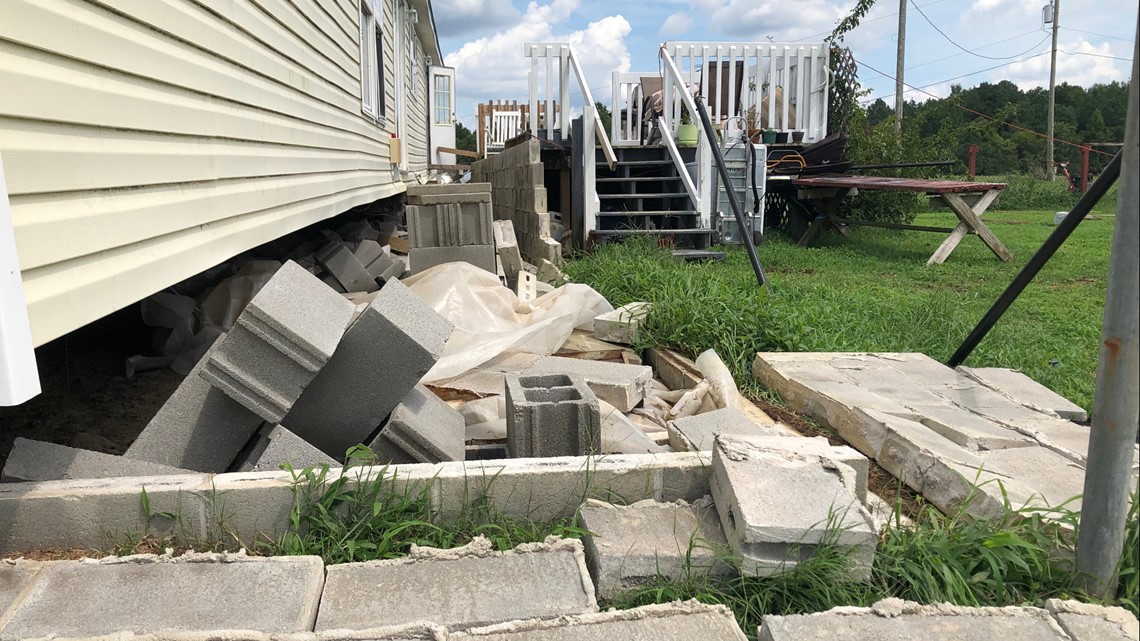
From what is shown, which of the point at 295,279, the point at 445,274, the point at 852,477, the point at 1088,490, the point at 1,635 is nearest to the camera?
the point at 1,635

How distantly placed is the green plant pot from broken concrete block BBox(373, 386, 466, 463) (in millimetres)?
7968

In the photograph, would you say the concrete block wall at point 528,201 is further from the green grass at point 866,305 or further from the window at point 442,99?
the window at point 442,99

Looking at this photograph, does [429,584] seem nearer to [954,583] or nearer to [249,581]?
[249,581]

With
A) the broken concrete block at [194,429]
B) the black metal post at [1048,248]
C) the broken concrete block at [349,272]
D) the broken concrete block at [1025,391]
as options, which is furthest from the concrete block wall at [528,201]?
the broken concrete block at [194,429]

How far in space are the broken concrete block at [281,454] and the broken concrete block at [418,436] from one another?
260 mm

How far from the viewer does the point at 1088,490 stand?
6.90ft

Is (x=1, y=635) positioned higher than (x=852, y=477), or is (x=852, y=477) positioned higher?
(x=852, y=477)

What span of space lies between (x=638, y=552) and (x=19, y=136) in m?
1.96

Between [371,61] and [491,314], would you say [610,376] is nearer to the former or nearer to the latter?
[491,314]

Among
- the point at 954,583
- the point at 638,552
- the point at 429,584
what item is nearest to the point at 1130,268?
the point at 954,583

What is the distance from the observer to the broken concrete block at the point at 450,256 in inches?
282

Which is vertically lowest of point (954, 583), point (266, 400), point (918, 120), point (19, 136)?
point (954, 583)

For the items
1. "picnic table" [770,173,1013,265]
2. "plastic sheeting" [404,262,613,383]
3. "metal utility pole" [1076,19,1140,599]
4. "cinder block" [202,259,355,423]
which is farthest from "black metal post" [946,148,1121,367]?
"picnic table" [770,173,1013,265]

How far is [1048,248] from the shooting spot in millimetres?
3512
